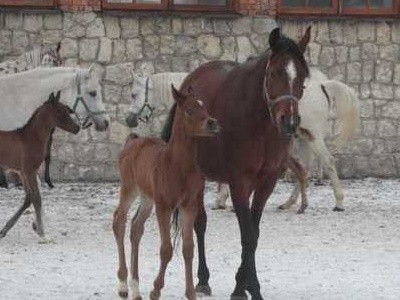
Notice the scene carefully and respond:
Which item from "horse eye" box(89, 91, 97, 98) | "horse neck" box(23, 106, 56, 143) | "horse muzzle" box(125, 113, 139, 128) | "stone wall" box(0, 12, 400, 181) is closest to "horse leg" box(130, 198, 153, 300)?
"horse neck" box(23, 106, 56, 143)

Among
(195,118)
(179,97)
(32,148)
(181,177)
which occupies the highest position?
(179,97)

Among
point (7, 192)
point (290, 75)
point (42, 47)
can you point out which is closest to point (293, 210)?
point (7, 192)

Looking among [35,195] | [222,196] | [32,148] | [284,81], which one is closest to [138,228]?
[284,81]

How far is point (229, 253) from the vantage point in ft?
35.4

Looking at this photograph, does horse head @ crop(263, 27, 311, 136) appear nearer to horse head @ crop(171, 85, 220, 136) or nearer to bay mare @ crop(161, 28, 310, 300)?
bay mare @ crop(161, 28, 310, 300)

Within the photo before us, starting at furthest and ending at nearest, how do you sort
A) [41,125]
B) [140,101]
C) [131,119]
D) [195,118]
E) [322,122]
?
[131,119] < [140,101] < [322,122] < [41,125] < [195,118]

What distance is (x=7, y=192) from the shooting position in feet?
53.2

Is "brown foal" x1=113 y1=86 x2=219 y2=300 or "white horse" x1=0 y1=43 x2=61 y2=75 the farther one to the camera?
"white horse" x1=0 y1=43 x2=61 y2=75

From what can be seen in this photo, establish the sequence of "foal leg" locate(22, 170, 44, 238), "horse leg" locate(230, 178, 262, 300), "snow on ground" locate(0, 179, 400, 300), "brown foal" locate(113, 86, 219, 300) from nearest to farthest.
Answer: "brown foal" locate(113, 86, 219, 300) < "horse leg" locate(230, 178, 262, 300) < "snow on ground" locate(0, 179, 400, 300) < "foal leg" locate(22, 170, 44, 238)

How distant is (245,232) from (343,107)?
650 cm

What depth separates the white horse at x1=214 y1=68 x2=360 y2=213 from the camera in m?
14.4

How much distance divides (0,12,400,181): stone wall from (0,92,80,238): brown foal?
5781 millimetres

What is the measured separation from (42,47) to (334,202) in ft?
16.4

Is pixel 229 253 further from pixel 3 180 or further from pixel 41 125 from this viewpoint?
pixel 3 180
